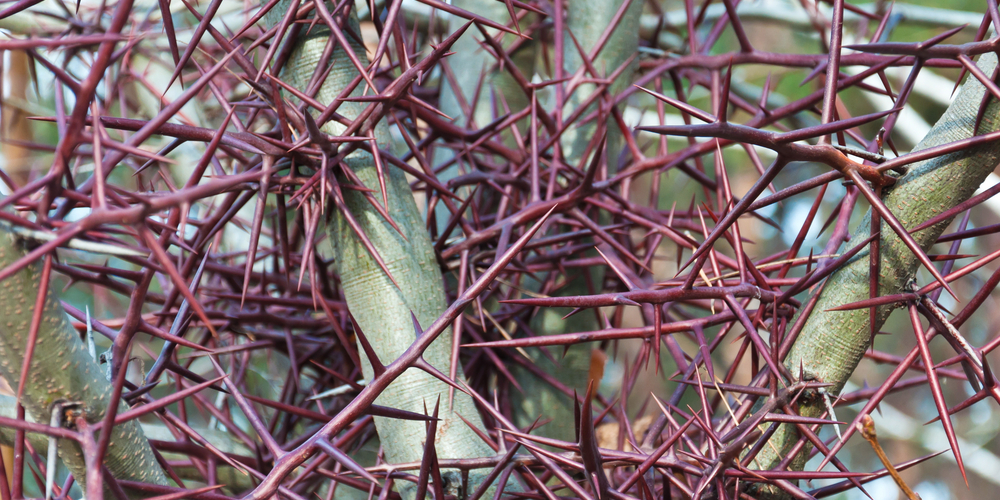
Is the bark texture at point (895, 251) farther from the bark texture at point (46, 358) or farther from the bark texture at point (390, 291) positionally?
the bark texture at point (46, 358)

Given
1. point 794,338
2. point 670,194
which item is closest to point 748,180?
point 670,194

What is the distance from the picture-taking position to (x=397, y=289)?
0.48 m

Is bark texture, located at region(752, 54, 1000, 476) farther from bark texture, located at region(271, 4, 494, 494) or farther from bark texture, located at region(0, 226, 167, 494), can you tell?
bark texture, located at region(0, 226, 167, 494)

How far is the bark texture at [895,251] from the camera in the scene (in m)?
0.35

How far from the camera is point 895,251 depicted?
365mm

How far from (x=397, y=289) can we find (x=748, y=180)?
10.8 feet

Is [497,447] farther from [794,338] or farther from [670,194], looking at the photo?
[670,194]

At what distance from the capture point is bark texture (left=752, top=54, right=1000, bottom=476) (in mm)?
346

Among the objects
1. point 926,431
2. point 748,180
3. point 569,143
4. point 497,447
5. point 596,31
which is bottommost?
point 926,431

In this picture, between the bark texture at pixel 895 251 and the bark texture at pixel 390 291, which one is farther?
the bark texture at pixel 390 291

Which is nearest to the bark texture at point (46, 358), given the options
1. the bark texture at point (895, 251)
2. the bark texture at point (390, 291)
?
the bark texture at point (390, 291)

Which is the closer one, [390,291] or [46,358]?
[46,358]


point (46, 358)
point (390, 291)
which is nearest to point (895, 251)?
point (390, 291)

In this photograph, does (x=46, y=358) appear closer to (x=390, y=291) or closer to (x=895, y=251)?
(x=390, y=291)
